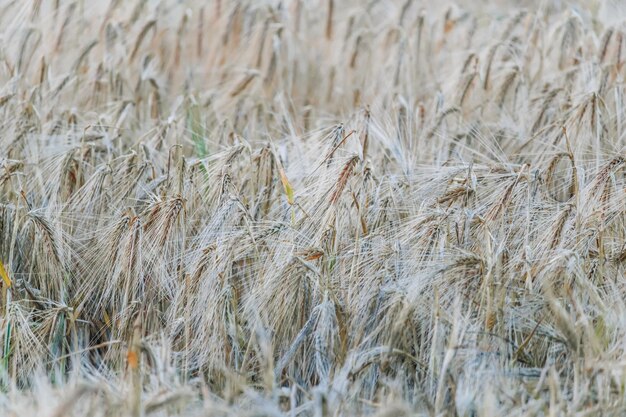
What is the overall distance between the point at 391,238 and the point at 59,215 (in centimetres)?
93

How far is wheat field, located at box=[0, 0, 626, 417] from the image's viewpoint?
1.94 meters

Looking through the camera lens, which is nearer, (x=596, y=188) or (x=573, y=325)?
(x=573, y=325)

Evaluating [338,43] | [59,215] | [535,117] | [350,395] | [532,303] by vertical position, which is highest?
[338,43]

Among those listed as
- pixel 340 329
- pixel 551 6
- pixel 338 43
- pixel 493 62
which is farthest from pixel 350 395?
pixel 551 6

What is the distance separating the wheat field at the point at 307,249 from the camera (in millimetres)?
1943

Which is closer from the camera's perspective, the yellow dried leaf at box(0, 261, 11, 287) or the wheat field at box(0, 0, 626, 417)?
the wheat field at box(0, 0, 626, 417)

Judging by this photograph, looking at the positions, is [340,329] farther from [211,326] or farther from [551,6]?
[551,6]

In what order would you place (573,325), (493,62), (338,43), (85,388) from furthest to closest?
(338,43), (493,62), (573,325), (85,388)

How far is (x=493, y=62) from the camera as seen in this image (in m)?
3.52

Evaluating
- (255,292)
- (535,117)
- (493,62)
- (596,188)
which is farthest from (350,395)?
(493,62)

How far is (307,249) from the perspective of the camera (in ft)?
7.27

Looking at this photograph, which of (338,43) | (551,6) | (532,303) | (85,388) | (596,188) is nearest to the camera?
(85,388)

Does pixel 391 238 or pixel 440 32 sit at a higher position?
pixel 440 32

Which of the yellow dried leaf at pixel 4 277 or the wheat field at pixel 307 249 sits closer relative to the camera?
the wheat field at pixel 307 249
